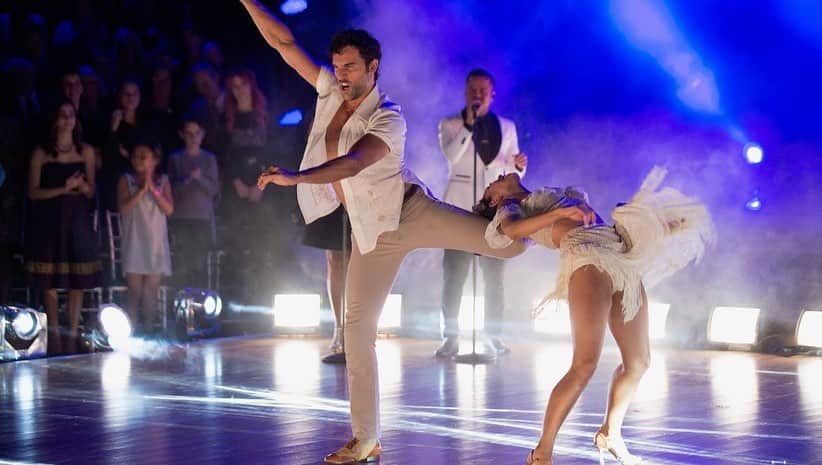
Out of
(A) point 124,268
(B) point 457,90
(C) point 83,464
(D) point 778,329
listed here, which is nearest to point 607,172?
(B) point 457,90

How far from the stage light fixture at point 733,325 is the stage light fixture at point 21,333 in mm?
4674

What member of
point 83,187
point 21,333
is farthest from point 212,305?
point 21,333

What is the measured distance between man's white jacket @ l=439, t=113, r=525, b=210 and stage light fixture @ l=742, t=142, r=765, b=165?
7.15 ft

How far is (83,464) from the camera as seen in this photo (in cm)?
441

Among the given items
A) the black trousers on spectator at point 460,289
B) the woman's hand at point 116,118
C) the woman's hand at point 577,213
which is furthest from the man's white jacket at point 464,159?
the woman's hand at point 577,213

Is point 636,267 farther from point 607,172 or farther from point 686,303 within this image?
point 607,172

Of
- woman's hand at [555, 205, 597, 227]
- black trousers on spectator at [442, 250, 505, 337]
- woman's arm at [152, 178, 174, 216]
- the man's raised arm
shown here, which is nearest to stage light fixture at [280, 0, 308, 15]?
woman's arm at [152, 178, 174, 216]

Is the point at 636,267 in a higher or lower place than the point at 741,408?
higher

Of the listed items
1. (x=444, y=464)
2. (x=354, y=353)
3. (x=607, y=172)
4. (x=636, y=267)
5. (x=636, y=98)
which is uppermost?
(x=636, y=98)

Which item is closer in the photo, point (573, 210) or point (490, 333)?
point (573, 210)

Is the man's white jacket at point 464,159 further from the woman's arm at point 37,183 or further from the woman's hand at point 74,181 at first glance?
the woman's arm at point 37,183

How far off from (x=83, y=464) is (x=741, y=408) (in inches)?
124

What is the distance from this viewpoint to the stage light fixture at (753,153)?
876cm

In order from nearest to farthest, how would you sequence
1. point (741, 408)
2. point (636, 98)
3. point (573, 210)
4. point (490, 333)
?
point (573, 210)
point (741, 408)
point (490, 333)
point (636, 98)
